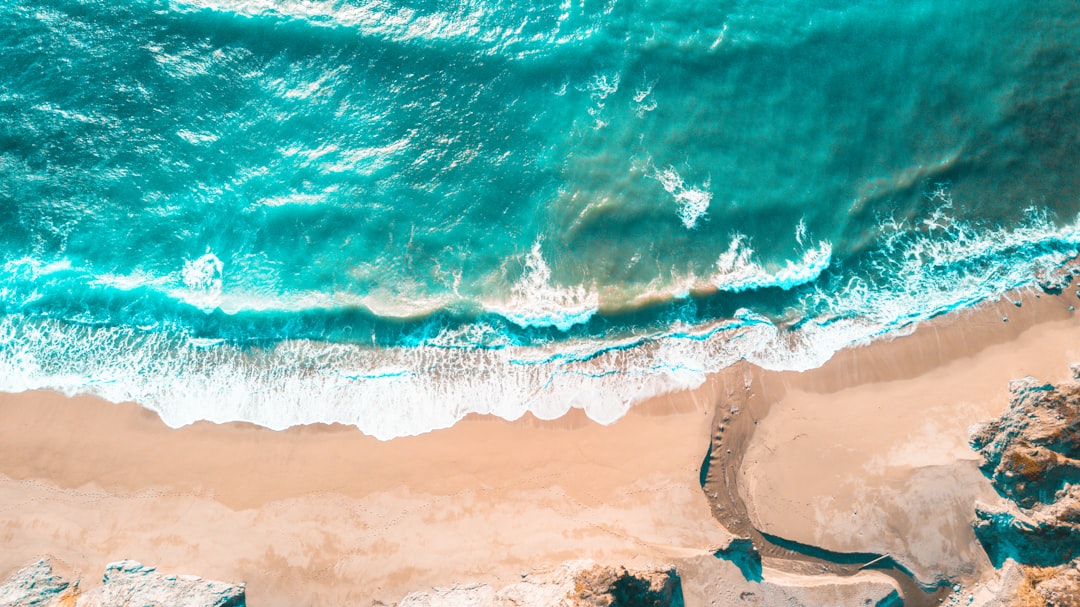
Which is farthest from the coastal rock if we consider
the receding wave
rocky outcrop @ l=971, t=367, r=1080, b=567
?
rocky outcrop @ l=971, t=367, r=1080, b=567

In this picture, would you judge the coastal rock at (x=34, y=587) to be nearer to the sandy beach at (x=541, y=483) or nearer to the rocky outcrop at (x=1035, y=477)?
the sandy beach at (x=541, y=483)

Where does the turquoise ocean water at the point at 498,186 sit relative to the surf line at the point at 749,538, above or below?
above

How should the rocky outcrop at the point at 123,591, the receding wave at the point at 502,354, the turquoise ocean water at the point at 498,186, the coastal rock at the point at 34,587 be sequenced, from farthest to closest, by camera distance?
the turquoise ocean water at the point at 498,186, the receding wave at the point at 502,354, the coastal rock at the point at 34,587, the rocky outcrop at the point at 123,591

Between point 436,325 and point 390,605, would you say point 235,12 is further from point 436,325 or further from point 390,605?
point 390,605

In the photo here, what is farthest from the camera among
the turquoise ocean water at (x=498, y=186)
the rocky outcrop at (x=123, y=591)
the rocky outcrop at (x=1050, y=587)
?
the turquoise ocean water at (x=498, y=186)

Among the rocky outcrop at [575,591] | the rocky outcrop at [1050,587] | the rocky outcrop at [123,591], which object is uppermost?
the rocky outcrop at [123,591]

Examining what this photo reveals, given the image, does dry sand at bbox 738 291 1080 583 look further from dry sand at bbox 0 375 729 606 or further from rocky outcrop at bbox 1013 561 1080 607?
dry sand at bbox 0 375 729 606

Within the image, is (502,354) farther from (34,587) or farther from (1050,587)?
(1050,587)

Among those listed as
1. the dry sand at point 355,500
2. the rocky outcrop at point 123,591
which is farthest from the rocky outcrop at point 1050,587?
the rocky outcrop at point 123,591
